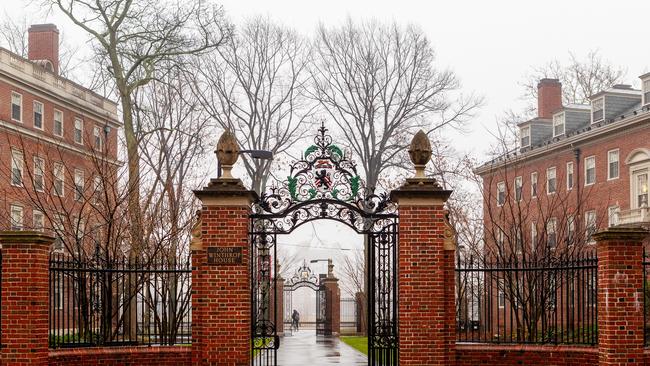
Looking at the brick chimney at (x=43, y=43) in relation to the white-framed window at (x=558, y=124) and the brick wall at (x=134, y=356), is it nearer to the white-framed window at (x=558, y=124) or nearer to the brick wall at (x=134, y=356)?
the white-framed window at (x=558, y=124)

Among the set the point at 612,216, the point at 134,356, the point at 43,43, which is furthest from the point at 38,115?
the point at 134,356

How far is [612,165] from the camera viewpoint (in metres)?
42.1

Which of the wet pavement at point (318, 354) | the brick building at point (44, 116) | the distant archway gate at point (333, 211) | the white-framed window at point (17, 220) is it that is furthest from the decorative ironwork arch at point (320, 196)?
the brick building at point (44, 116)

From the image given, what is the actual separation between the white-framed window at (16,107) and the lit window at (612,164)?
23.9 meters

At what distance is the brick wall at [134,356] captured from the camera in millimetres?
16203

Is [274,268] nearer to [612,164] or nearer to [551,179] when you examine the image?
[612,164]

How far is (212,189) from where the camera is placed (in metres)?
16.3

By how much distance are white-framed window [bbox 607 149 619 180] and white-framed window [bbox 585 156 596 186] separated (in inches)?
48.1

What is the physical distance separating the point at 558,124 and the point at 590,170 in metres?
3.82

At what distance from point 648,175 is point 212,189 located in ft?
88.9

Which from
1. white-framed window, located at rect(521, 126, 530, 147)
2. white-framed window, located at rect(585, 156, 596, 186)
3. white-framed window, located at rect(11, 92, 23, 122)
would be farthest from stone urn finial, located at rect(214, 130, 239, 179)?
white-framed window, located at rect(521, 126, 530, 147)

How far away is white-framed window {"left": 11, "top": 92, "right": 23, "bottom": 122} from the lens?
139 ft

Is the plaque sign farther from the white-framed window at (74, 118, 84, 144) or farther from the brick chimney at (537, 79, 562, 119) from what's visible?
the brick chimney at (537, 79, 562, 119)

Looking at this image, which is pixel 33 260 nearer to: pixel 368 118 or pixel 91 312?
pixel 91 312
